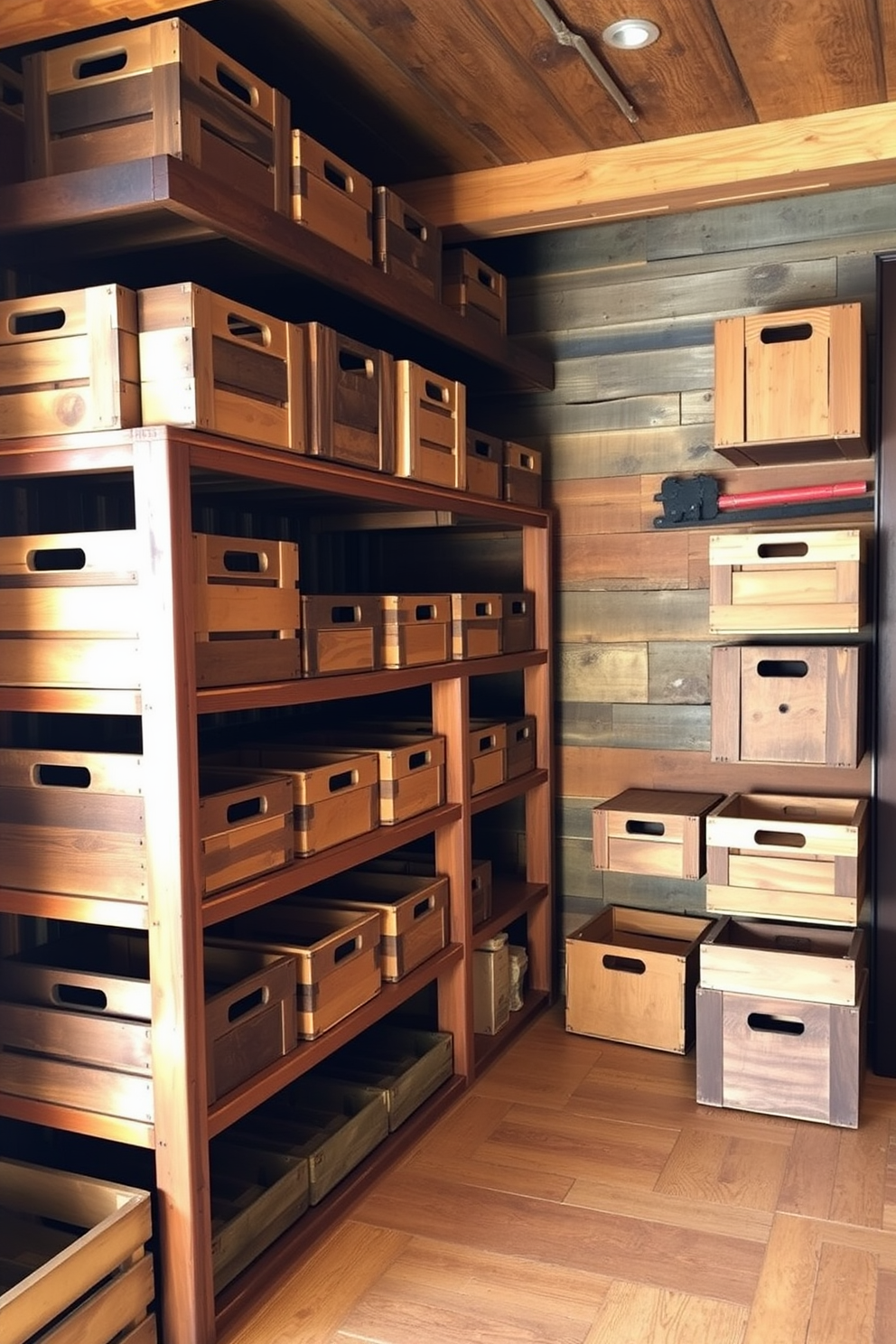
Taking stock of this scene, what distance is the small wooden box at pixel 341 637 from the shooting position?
2.16 metres

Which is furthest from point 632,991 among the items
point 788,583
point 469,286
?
point 469,286

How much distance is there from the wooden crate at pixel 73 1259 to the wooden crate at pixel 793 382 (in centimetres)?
212

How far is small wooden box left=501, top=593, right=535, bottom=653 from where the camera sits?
3.15m

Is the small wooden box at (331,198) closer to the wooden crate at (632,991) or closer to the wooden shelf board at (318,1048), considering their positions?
the wooden shelf board at (318,1048)

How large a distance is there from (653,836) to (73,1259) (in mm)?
1789

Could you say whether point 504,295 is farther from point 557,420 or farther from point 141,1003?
point 141,1003

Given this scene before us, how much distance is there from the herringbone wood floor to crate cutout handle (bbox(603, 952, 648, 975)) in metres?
0.34

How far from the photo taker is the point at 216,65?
6.17 feet

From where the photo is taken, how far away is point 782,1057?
2684 mm

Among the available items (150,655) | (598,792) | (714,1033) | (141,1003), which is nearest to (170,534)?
(150,655)

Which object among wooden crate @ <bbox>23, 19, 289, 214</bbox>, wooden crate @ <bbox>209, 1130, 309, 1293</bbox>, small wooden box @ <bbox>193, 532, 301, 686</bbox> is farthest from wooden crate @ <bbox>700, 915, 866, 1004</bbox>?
wooden crate @ <bbox>23, 19, 289, 214</bbox>

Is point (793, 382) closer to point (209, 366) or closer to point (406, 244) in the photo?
point (406, 244)

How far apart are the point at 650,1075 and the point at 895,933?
717 mm

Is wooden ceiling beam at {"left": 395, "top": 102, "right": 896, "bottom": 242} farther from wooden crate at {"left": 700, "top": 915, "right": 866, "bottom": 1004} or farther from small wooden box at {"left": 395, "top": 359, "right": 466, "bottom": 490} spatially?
wooden crate at {"left": 700, "top": 915, "right": 866, "bottom": 1004}
